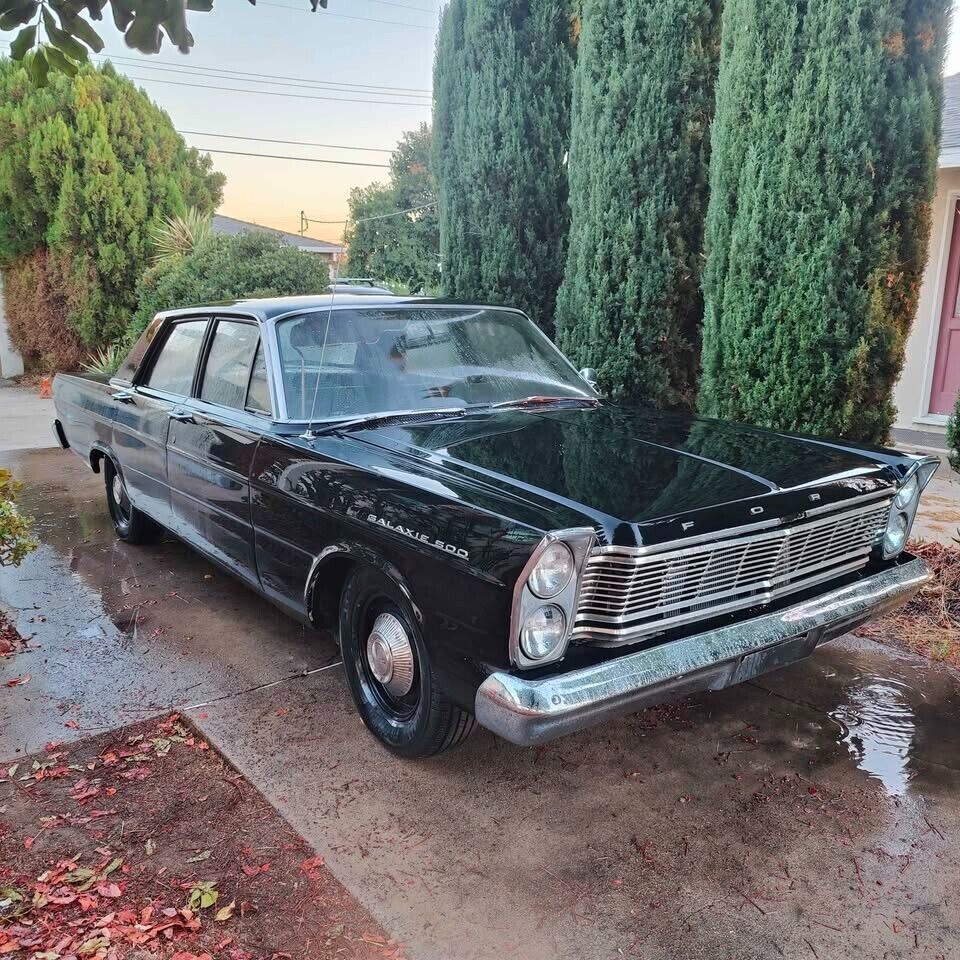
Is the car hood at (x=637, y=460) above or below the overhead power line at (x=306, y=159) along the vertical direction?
below

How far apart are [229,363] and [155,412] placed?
83 centimetres

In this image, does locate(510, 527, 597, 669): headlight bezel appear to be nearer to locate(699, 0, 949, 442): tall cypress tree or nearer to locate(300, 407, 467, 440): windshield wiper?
locate(300, 407, 467, 440): windshield wiper

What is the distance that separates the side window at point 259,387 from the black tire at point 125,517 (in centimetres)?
197

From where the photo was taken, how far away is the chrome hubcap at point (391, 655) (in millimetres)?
2973

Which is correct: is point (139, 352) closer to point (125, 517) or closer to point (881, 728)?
point (125, 517)

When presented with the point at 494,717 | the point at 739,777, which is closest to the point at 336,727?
the point at 494,717

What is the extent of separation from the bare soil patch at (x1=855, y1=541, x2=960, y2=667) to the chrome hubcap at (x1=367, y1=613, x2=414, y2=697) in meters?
2.27

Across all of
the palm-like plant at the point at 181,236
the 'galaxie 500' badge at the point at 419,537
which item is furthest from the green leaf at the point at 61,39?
the palm-like plant at the point at 181,236

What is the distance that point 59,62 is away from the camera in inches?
119

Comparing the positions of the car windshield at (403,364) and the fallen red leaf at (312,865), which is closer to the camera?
the fallen red leaf at (312,865)

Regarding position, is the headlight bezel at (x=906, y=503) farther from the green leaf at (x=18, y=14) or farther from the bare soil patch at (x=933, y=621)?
the green leaf at (x=18, y=14)

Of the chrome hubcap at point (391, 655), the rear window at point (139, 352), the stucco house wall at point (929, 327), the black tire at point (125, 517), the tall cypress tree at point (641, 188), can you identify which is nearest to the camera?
the chrome hubcap at point (391, 655)

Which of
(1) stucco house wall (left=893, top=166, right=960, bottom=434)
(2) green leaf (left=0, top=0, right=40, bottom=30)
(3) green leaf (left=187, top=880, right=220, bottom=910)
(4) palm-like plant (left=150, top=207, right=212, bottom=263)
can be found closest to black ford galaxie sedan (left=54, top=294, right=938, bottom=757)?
(3) green leaf (left=187, top=880, right=220, bottom=910)

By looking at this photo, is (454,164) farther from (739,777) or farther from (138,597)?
(739,777)
